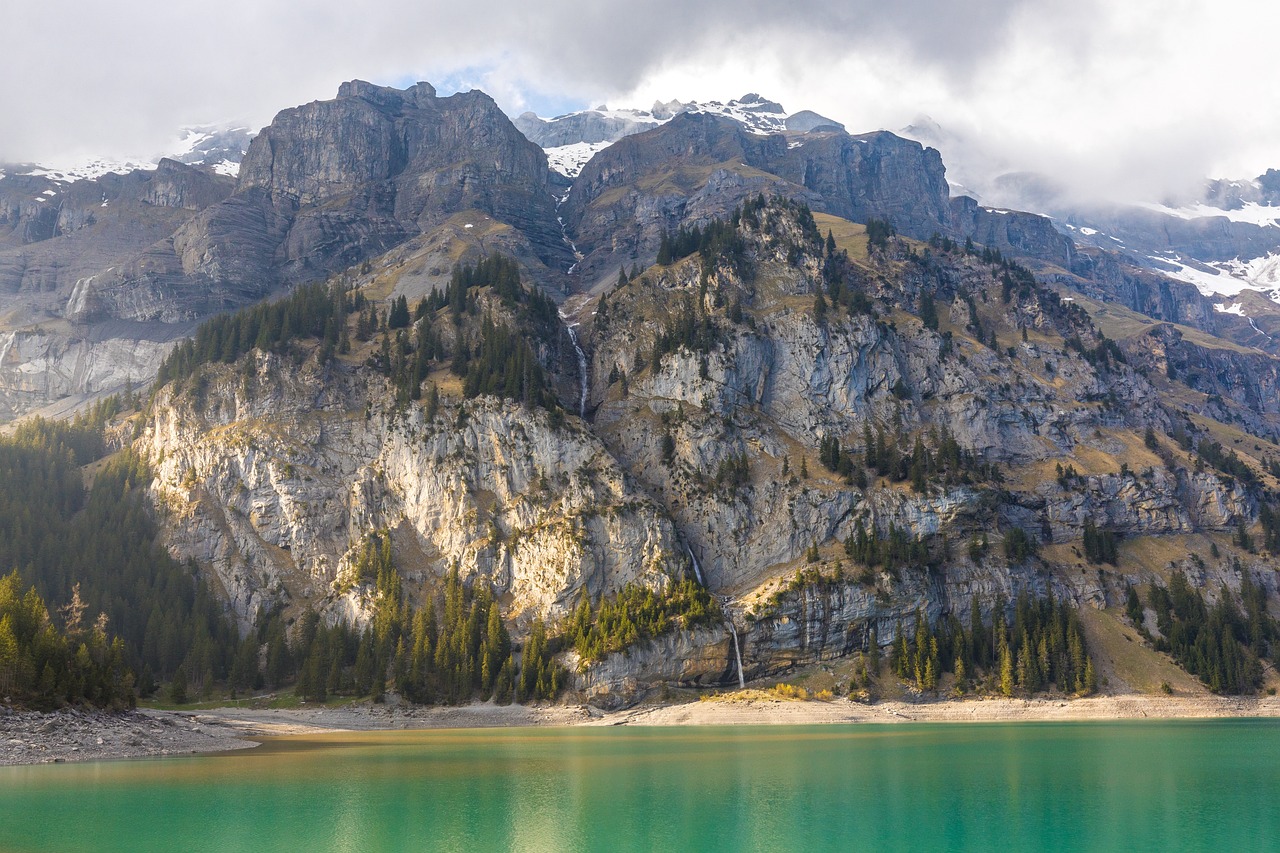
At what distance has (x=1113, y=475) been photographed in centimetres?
18950

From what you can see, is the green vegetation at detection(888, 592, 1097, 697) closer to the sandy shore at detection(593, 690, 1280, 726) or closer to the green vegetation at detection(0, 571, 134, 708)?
the sandy shore at detection(593, 690, 1280, 726)

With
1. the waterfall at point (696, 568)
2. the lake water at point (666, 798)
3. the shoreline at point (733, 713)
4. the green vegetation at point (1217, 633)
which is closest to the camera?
the lake water at point (666, 798)

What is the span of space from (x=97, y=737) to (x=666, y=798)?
179ft

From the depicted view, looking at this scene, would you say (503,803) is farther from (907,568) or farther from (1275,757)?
(907,568)

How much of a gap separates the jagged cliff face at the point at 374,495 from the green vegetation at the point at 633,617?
5.12 metres

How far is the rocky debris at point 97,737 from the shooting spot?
3088 inches

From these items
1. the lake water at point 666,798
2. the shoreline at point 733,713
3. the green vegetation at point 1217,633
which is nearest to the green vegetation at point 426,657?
the shoreline at point 733,713

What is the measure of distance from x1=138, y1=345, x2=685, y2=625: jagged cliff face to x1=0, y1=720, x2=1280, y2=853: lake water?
221ft

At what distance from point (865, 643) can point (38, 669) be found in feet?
375

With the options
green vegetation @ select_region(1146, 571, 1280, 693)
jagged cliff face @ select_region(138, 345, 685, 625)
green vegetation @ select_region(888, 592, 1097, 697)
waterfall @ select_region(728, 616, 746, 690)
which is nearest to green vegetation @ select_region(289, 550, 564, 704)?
jagged cliff face @ select_region(138, 345, 685, 625)

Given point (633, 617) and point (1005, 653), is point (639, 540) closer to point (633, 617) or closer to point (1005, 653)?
point (633, 617)

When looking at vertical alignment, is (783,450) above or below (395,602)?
above

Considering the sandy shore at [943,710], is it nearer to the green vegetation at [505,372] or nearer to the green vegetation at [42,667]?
the green vegetation at [42,667]

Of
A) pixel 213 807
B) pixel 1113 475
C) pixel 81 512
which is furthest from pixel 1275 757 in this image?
pixel 81 512
